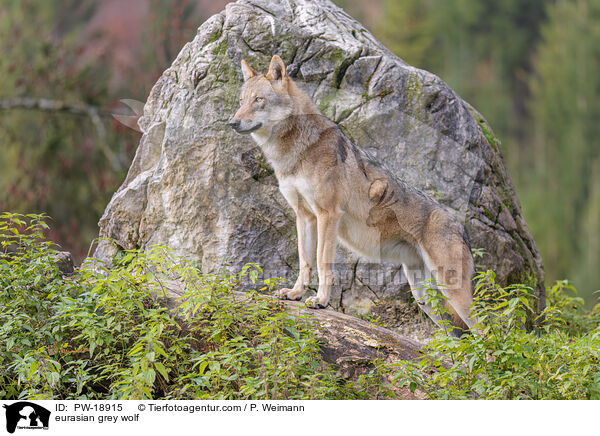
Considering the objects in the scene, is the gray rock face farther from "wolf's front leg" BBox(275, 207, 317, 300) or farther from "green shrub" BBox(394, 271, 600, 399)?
"green shrub" BBox(394, 271, 600, 399)

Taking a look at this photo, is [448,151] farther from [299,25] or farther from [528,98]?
[528,98]

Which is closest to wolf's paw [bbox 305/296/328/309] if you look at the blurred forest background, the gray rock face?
the gray rock face

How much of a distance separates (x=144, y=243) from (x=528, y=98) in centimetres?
2944

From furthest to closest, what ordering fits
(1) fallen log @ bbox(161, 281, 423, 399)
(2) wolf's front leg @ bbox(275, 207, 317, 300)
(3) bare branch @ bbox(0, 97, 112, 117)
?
(3) bare branch @ bbox(0, 97, 112, 117) < (2) wolf's front leg @ bbox(275, 207, 317, 300) < (1) fallen log @ bbox(161, 281, 423, 399)

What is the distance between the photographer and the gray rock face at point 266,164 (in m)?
7.16

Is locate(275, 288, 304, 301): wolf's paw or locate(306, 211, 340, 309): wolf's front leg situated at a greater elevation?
locate(306, 211, 340, 309): wolf's front leg

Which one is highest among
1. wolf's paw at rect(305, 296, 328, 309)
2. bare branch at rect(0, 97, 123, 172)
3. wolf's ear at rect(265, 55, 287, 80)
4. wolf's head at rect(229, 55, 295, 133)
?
bare branch at rect(0, 97, 123, 172)

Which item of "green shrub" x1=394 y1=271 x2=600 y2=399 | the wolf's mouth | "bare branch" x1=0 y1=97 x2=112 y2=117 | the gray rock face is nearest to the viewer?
"green shrub" x1=394 y1=271 x2=600 y2=399

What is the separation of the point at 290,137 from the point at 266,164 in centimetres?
85

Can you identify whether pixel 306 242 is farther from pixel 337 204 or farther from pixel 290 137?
pixel 290 137

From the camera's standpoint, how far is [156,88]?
795cm

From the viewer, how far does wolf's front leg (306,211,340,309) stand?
6.24m
